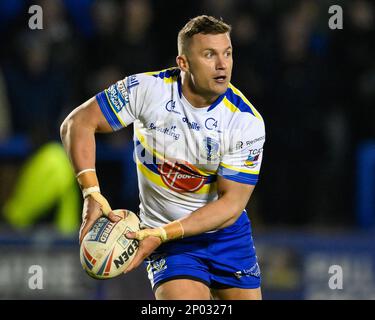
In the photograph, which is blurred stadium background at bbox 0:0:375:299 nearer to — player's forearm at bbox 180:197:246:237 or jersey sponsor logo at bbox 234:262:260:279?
jersey sponsor logo at bbox 234:262:260:279

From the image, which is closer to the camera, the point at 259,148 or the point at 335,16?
the point at 259,148

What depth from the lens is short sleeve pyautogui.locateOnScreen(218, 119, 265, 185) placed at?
6609mm

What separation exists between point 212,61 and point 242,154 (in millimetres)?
657

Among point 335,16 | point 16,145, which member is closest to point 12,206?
point 16,145

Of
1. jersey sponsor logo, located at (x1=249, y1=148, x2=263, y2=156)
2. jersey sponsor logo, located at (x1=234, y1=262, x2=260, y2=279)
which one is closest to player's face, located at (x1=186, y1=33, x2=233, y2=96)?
jersey sponsor logo, located at (x1=249, y1=148, x2=263, y2=156)

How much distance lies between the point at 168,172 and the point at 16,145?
13.8 ft

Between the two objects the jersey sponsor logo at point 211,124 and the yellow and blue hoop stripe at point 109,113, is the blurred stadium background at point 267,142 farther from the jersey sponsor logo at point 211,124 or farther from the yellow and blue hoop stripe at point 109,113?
the yellow and blue hoop stripe at point 109,113

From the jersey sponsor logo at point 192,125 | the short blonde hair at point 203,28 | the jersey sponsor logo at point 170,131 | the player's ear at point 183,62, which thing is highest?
the short blonde hair at point 203,28

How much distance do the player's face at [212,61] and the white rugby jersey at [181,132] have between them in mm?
202

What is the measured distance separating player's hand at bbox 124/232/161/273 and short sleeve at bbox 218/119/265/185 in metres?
0.69

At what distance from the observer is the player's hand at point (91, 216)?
20.2ft

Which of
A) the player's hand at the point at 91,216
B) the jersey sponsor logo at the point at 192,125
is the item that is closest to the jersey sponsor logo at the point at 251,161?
the jersey sponsor logo at the point at 192,125
